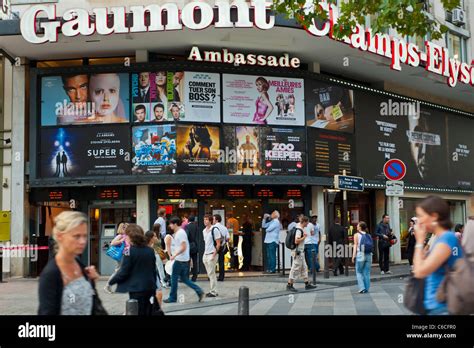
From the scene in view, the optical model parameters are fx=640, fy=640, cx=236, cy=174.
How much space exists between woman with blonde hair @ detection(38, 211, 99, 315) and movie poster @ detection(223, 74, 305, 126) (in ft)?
44.3

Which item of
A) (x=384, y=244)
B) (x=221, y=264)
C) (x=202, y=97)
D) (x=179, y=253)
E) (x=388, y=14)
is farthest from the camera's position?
(x=202, y=97)

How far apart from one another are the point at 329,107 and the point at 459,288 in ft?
49.5

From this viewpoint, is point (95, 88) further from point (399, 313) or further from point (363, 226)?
point (399, 313)

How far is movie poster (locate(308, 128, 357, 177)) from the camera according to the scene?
16859mm

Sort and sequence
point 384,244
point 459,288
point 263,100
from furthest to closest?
point 263,100, point 384,244, point 459,288

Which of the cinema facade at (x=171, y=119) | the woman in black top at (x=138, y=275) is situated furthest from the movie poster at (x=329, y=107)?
the woman in black top at (x=138, y=275)

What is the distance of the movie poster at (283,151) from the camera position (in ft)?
53.5

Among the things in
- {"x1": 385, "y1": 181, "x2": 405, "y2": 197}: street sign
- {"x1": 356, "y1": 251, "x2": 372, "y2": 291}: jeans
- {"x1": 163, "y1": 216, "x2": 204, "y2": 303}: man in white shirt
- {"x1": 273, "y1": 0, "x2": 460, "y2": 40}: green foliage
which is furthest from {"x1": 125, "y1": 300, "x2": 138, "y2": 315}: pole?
{"x1": 356, "y1": 251, "x2": 372, "y2": 291}: jeans

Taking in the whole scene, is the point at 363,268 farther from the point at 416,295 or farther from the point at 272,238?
the point at 416,295

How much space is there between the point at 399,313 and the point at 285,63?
1381 centimetres

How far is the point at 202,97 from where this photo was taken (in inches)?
620

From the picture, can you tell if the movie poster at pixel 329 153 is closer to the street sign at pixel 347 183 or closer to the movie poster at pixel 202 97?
the street sign at pixel 347 183

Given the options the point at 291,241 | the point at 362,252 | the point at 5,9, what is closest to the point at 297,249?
the point at 291,241
